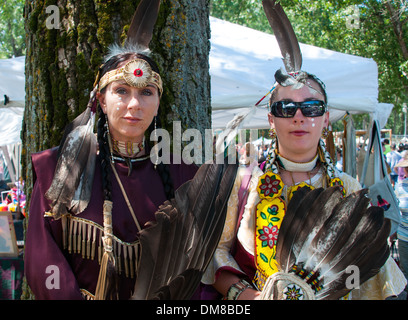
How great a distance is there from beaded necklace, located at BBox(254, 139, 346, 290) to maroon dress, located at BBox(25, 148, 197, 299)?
0.49 m

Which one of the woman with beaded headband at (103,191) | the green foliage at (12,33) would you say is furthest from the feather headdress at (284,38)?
the green foliage at (12,33)

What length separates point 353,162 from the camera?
5.17 meters

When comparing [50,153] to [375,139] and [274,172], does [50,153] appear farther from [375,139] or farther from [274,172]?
[375,139]

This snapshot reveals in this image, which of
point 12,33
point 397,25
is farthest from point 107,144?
point 12,33

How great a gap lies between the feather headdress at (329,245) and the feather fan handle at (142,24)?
3.52 feet

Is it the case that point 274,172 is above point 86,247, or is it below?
above

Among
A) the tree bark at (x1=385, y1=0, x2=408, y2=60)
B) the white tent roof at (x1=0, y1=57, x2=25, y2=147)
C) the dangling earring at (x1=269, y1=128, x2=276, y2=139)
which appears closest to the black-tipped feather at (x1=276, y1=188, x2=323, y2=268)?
the dangling earring at (x1=269, y1=128, x2=276, y2=139)

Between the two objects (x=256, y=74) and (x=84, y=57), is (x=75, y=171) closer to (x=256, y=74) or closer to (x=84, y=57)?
(x=84, y=57)

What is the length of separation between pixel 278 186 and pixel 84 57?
4.16ft

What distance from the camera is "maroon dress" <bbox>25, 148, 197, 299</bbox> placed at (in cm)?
150

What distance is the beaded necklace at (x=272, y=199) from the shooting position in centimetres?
169

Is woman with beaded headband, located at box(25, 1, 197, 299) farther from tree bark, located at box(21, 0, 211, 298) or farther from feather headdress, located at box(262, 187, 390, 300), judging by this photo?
feather headdress, located at box(262, 187, 390, 300)
